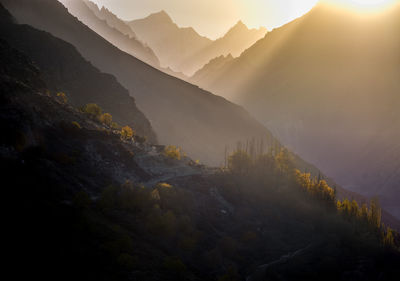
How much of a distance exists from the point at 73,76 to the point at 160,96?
40328 mm

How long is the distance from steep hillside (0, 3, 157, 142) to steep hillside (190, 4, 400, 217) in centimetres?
10395

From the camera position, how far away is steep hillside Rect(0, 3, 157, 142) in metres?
64.3

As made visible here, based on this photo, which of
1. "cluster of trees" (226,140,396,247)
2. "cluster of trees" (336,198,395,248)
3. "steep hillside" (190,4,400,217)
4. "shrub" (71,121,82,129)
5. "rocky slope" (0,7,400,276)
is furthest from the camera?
"steep hillside" (190,4,400,217)

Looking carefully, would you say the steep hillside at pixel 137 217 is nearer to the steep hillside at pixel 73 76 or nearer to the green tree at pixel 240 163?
the green tree at pixel 240 163

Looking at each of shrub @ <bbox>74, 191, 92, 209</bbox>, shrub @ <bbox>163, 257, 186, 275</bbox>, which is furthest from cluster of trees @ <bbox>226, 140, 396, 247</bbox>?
shrub @ <bbox>74, 191, 92, 209</bbox>

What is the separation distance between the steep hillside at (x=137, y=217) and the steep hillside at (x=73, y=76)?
17346mm

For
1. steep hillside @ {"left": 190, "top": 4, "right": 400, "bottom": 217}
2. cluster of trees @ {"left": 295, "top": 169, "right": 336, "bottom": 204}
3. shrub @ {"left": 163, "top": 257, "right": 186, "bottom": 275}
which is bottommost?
shrub @ {"left": 163, "top": 257, "right": 186, "bottom": 275}

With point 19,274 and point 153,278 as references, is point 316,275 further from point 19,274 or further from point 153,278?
point 19,274

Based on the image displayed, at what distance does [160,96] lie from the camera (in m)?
106

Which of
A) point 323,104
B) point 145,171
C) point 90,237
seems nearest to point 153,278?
point 90,237

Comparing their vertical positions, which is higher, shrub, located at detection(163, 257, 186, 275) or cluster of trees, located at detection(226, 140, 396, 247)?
cluster of trees, located at detection(226, 140, 396, 247)

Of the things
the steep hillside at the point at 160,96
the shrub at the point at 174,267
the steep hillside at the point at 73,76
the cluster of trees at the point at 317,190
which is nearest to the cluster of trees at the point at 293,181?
the cluster of trees at the point at 317,190

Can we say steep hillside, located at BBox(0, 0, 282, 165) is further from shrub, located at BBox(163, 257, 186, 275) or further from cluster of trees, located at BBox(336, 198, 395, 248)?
shrub, located at BBox(163, 257, 186, 275)

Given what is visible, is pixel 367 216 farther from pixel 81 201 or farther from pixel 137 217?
pixel 81 201
